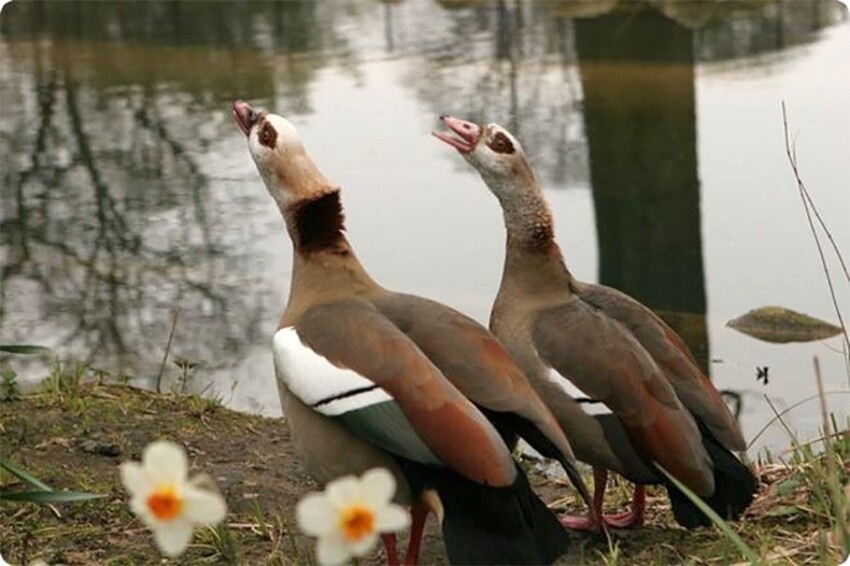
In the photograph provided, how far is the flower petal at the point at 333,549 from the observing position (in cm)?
175

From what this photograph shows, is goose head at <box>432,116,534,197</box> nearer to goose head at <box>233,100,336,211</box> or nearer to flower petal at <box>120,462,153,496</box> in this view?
goose head at <box>233,100,336,211</box>

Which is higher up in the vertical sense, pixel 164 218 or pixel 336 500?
pixel 336 500

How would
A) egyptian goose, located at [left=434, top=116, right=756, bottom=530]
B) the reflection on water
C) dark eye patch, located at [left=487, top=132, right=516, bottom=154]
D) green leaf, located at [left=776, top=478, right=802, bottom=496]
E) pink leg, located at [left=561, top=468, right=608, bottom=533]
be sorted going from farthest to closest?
the reflection on water, dark eye patch, located at [left=487, top=132, right=516, bottom=154], green leaf, located at [left=776, top=478, right=802, bottom=496], pink leg, located at [left=561, top=468, right=608, bottom=533], egyptian goose, located at [left=434, top=116, right=756, bottom=530]

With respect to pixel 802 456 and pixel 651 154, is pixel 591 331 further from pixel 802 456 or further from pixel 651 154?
pixel 651 154

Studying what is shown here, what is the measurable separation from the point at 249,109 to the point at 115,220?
486cm

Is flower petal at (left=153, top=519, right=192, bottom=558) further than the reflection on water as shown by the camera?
No

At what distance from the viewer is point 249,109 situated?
4027 mm

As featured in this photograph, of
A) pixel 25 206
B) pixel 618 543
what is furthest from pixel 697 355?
pixel 25 206

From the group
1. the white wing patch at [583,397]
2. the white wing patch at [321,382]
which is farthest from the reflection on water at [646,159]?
the white wing patch at [321,382]

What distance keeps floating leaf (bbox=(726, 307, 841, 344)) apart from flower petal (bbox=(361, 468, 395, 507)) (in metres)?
5.21

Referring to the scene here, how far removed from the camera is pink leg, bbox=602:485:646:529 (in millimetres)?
4008

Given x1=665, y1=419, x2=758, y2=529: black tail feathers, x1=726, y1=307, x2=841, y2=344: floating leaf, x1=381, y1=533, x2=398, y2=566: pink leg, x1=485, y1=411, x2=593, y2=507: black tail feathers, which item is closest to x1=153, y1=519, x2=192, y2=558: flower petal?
x1=485, y1=411, x2=593, y2=507: black tail feathers

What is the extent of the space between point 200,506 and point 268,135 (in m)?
2.20

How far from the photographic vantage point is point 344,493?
68.7 inches
